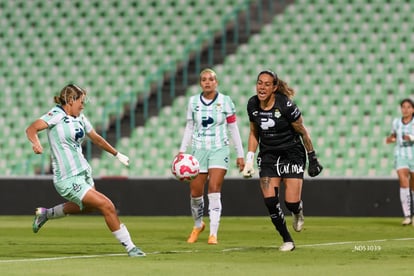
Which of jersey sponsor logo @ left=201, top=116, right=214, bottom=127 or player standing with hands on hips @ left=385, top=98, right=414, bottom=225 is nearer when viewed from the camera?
jersey sponsor logo @ left=201, top=116, right=214, bottom=127

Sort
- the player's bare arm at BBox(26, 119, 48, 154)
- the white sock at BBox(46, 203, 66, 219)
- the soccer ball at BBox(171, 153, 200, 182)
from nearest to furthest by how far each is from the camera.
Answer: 1. the player's bare arm at BBox(26, 119, 48, 154)
2. the white sock at BBox(46, 203, 66, 219)
3. the soccer ball at BBox(171, 153, 200, 182)

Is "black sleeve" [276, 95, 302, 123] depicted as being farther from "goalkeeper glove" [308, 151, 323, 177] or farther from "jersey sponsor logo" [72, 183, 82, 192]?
"jersey sponsor logo" [72, 183, 82, 192]

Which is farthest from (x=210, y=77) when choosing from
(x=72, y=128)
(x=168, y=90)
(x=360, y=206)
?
(x=168, y=90)

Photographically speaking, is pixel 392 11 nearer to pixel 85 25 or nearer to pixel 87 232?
pixel 85 25

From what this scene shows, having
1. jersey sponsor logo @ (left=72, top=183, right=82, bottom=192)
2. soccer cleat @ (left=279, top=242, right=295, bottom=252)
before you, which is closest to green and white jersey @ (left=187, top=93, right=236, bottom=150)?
soccer cleat @ (left=279, top=242, right=295, bottom=252)

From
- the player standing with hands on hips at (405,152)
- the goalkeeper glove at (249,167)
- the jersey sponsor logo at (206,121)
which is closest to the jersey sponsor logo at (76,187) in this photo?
the goalkeeper glove at (249,167)

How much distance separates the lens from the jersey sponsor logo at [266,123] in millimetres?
12703

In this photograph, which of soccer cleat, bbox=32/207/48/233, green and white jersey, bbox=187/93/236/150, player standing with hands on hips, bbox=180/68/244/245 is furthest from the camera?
green and white jersey, bbox=187/93/236/150

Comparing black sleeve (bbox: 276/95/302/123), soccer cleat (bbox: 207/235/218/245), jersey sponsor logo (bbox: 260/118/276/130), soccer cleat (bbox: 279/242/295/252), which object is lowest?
soccer cleat (bbox: 207/235/218/245)

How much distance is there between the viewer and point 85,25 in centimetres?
2948

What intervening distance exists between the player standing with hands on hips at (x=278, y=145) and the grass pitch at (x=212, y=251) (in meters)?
0.59

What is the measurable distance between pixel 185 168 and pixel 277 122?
6.08ft

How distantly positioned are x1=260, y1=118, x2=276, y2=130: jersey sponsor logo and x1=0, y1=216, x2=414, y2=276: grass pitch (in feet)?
4.67

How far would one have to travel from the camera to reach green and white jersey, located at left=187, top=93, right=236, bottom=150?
48.1 feet
